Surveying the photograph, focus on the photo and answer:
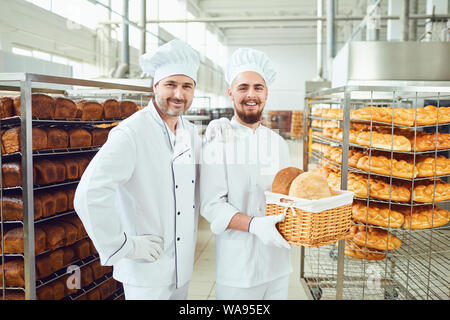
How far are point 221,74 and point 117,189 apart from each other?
20.0m

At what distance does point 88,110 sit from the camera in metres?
2.41

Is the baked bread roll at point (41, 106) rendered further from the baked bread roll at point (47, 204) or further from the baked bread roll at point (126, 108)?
the baked bread roll at point (126, 108)

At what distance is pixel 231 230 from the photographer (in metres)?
1.56

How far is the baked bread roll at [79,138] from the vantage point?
2277 millimetres

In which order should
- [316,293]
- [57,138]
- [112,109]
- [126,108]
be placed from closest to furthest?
[57,138] < [112,109] < [126,108] < [316,293]

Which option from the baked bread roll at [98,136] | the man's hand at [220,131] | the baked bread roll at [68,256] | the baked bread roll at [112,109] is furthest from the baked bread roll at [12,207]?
the man's hand at [220,131]

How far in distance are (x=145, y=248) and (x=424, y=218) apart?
5.97 feet

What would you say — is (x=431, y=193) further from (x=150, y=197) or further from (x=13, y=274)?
(x=13, y=274)

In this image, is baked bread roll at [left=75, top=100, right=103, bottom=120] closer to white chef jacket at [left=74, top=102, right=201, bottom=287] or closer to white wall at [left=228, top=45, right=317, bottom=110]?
white chef jacket at [left=74, top=102, right=201, bottom=287]

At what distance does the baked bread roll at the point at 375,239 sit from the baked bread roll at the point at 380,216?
0.11 m

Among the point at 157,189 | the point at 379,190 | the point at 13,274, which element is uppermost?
the point at 157,189

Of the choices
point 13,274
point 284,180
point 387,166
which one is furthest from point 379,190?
point 13,274

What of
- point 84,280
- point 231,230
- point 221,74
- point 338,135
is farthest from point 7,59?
point 221,74

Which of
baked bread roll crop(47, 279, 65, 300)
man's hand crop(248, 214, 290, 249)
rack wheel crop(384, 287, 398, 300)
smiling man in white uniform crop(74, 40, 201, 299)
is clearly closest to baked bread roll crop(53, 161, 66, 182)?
baked bread roll crop(47, 279, 65, 300)
